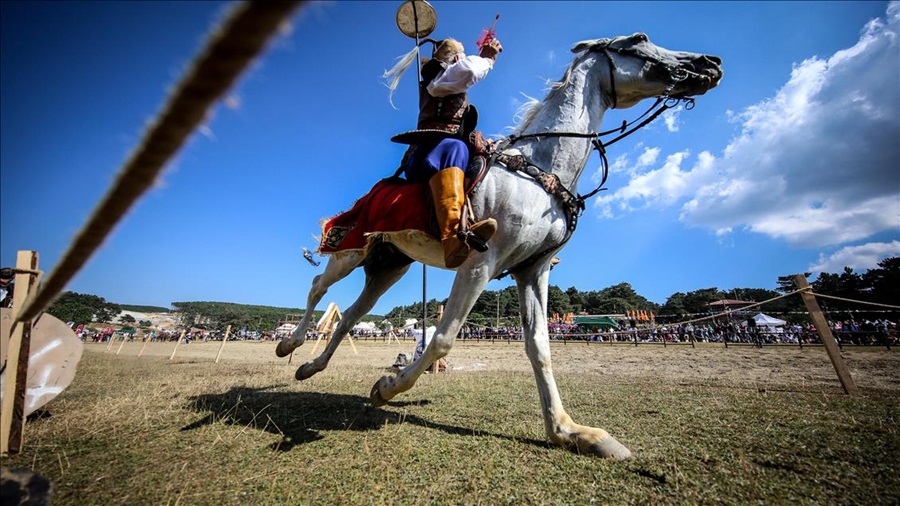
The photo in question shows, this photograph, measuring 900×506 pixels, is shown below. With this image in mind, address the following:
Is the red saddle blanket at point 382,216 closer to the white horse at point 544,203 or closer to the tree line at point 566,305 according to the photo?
the white horse at point 544,203

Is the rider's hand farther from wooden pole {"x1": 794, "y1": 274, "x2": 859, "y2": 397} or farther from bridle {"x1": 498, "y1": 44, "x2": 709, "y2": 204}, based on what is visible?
wooden pole {"x1": 794, "y1": 274, "x2": 859, "y2": 397}

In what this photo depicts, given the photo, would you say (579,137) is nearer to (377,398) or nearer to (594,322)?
(377,398)

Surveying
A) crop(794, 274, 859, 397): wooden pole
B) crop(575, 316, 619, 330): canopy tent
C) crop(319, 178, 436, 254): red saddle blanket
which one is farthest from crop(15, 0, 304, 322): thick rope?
crop(575, 316, 619, 330): canopy tent

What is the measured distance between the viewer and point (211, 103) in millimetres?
491

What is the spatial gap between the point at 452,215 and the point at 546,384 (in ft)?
5.39

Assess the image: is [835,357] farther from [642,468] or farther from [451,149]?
[451,149]

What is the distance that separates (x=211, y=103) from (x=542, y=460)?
8.92ft

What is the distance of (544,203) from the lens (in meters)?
3.01

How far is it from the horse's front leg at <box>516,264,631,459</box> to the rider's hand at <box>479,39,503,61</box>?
2.01 m

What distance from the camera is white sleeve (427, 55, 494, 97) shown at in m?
2.86

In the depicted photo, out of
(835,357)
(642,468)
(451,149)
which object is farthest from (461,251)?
(835,357)

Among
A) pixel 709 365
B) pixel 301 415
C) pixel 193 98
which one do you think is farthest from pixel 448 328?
pixel 709 365

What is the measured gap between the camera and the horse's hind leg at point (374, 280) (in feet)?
→ 13.9

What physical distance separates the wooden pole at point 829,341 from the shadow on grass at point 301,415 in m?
4.78
